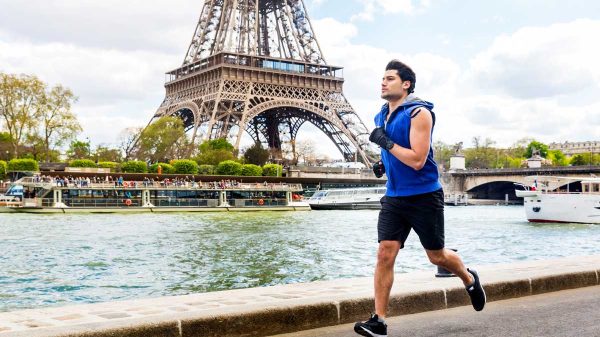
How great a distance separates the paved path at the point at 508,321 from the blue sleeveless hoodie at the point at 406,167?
1072 millimetres

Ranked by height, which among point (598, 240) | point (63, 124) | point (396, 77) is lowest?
point (598, 240)

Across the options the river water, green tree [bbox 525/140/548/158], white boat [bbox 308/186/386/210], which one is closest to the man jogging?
the river water

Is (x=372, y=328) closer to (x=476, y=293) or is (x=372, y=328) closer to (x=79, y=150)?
(x=476, y=293)

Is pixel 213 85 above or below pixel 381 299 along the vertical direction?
above

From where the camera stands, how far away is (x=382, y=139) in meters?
5.24

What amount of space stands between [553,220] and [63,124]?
147ft

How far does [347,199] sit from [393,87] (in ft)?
177

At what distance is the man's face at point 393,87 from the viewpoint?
5398 millimetres

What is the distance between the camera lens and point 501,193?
99125 mm

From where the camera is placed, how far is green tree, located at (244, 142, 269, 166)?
77.8 metres

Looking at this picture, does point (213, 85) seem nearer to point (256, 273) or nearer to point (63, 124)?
point (63, 124)

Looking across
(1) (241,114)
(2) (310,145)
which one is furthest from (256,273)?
(2) (310,145)

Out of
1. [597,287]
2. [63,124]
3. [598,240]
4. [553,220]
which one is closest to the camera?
[597,287]

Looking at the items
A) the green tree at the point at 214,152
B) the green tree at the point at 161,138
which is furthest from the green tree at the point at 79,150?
the green tree at the point at 214,152
